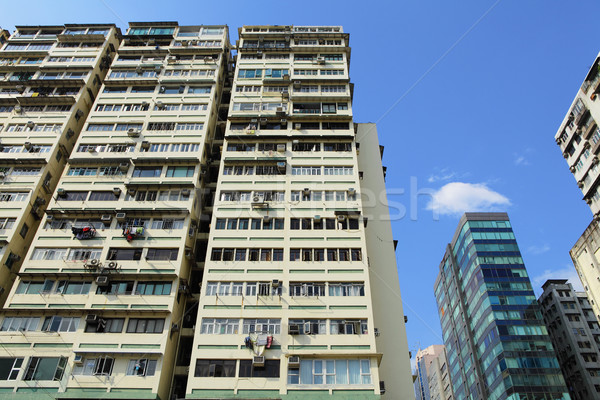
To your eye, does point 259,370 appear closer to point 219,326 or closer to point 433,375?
point 219,326

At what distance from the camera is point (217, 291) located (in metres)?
27.5

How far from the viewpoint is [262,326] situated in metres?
26.0

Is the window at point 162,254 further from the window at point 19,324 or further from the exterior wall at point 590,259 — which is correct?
the exterior wall at point 590,259

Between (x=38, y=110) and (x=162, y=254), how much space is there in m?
19.3

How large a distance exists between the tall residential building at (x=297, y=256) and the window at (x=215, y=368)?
0.18 ft

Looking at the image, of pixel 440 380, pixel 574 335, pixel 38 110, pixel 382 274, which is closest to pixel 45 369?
pixel 382 274

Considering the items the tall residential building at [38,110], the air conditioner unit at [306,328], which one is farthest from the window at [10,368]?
the air conditioner unit at [306,328]

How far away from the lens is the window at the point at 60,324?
1019 inches

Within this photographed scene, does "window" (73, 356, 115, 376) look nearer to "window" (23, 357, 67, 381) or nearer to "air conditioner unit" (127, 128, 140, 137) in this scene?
"window" (23, 357, 67, 381)

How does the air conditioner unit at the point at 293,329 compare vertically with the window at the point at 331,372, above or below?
above

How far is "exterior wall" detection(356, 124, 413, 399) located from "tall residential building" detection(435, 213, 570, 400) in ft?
103

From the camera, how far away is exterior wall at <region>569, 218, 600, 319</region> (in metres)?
54.0

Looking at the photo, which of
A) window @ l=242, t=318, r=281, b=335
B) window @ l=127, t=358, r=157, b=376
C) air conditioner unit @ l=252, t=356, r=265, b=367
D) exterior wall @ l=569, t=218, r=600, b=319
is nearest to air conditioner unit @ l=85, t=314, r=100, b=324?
window @ l=127, t=358, r=157, b=376

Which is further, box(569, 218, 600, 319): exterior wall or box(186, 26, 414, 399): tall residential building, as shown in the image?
box(569, 218, 600, 319): exterior wall
